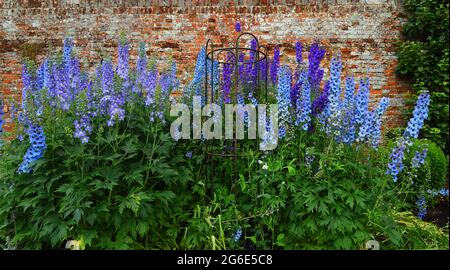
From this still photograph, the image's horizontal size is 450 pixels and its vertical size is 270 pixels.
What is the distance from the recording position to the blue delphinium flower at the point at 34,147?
3.34 metres

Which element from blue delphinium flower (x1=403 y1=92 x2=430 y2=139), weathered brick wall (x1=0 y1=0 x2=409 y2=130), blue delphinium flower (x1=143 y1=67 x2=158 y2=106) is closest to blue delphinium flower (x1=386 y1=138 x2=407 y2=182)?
blue delphinium flower (x1=403 y1=92 x2=430 y2=139)

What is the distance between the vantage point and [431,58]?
7.03m

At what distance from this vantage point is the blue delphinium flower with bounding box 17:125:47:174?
11.0 feet

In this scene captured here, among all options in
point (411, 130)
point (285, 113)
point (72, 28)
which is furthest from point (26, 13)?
point (411, 130)

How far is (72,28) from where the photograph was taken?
752 centimetres

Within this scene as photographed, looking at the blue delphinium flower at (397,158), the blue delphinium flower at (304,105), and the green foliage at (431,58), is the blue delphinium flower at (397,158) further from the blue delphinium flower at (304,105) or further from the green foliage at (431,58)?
the green foliage at (431,58)

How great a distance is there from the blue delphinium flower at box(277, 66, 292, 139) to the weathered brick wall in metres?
3.48

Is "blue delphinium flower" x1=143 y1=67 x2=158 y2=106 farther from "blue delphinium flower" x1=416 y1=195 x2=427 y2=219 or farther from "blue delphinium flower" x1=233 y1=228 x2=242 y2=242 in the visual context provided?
"blue delphinium flower" x1=416 y1=195 x2=427 y2=219

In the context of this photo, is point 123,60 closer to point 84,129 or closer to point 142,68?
point 142,68

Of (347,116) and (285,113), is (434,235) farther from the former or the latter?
(285,113)

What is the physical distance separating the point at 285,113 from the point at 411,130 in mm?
963

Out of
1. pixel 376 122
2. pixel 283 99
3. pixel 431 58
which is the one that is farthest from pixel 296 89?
pixel 431 58

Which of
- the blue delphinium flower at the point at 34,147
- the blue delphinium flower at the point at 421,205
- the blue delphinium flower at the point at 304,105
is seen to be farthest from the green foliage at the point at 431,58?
the blue delphinium flower at the point at 34,147

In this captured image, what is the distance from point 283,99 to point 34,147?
1.86 meters
